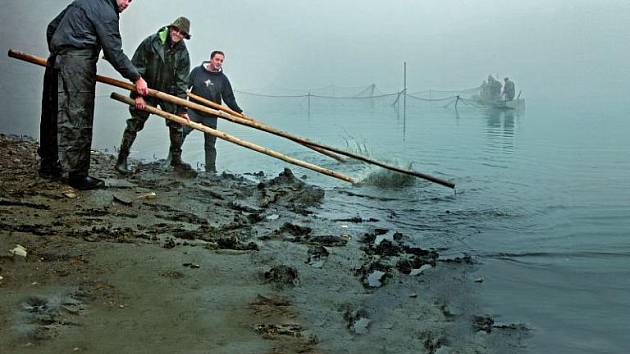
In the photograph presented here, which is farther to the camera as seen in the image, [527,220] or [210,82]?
[210,82]

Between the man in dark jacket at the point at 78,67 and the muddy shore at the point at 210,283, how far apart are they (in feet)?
1.39

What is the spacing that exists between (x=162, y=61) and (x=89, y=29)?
6.56ft

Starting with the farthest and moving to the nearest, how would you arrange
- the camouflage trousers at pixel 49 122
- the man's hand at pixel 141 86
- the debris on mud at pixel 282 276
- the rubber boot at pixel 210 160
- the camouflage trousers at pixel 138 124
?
the rubber boot at pixel 210 160 < the camouflage trousers at pixel 138 124 < the man's hand at pixel 141 86 < the camouflage trousers at pixel 49 122 < the debris on mud at pixel 282 276

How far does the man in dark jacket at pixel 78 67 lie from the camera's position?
5.53 m

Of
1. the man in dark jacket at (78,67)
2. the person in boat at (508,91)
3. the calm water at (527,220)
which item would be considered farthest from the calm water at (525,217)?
the person in boat at (508,91)

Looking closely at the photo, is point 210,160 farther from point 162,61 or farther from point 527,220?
point 527,220

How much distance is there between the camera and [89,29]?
18.3ft

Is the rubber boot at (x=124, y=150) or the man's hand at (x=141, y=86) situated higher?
the man's hand at (x=141, y=86)

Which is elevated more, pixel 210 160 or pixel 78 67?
pixel 78 67

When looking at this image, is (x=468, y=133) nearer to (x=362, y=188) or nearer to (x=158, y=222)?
(x=362, y=188)

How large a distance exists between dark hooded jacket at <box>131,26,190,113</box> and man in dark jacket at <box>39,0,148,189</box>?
1651 mm

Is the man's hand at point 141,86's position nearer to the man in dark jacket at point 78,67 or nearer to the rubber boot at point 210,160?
the man in dark jacket at point 78,67

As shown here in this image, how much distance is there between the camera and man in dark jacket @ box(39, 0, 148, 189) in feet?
18.1

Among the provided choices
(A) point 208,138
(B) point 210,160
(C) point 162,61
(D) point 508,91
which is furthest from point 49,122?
(D) point 508,91
